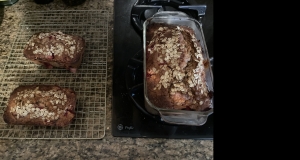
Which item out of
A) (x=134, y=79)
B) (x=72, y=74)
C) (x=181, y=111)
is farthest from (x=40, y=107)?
(x=181, y=111)

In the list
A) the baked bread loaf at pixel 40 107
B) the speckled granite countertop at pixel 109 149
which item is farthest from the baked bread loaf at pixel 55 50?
the speckled granite countertop at pixel 109 149

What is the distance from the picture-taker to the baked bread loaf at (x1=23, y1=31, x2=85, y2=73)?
0.93m

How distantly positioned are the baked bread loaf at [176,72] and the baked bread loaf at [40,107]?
28 centimetres

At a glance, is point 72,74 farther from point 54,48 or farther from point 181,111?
point 181,111

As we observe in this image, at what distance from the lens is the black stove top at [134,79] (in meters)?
0.87

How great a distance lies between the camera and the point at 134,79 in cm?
95

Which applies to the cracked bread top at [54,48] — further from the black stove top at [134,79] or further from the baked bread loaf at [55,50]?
the black stove top at [134,79]

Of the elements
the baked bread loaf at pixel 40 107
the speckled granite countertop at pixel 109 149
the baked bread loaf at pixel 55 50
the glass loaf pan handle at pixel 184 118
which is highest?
the baked bread loaf at pixel 55 50

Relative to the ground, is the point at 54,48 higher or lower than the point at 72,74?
higher

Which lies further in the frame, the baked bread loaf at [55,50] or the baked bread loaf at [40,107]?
the baked bread loaf at [55,50]

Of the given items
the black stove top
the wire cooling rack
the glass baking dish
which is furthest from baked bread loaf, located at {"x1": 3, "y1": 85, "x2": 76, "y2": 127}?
the glass baking dish

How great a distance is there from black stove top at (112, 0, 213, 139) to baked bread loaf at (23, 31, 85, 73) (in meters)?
0.15

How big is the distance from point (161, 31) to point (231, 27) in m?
0.76

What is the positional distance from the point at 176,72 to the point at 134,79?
0.18 meters
